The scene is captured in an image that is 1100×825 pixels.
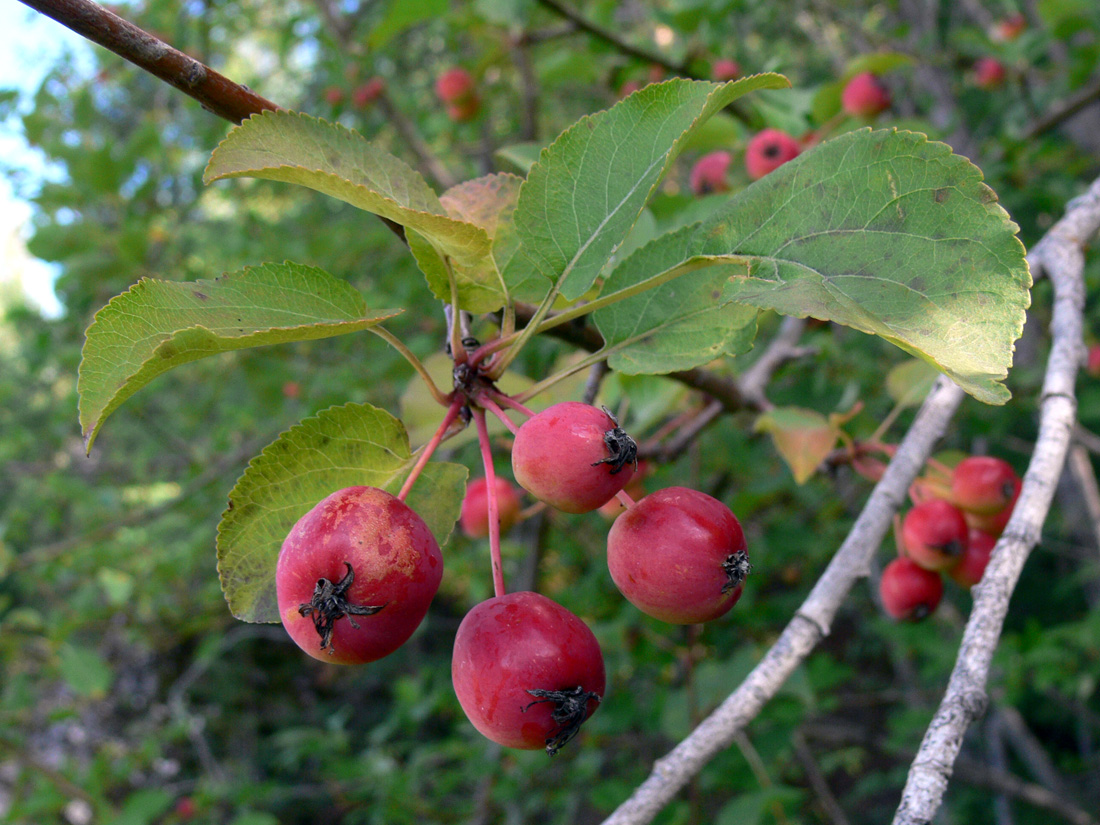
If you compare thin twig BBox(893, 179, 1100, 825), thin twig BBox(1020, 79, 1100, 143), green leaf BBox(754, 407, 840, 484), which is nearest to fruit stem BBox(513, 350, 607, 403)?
thin twig BBox(893, 179, 1100, 825)

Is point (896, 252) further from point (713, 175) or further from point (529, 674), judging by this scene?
point (713, 175)

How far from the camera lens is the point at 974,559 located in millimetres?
1438

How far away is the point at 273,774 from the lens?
21.7 ft

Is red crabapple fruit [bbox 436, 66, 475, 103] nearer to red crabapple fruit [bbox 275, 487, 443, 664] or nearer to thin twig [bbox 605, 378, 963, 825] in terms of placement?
thin twig [bbox 605, 378, 963, 825]

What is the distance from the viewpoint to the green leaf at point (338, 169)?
0.69 meters

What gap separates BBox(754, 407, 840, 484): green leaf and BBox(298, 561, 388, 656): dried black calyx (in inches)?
38.1

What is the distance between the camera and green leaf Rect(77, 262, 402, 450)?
0.69m

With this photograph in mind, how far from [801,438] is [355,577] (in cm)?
105

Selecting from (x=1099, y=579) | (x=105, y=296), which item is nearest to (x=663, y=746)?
(x=1099, y=579)

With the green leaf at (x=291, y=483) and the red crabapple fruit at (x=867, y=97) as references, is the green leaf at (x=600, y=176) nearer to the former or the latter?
the green leaf at (x=291, y=483)

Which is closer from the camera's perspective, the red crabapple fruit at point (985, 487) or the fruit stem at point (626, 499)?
the fruit stem at point (626, 499)

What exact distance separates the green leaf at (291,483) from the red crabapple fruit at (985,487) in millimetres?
1024

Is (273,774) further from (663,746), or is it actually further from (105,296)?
(105,296)

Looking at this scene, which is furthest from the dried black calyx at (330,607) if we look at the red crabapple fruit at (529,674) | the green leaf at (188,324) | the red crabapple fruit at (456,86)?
the red crabapple fruit at (456,86)
